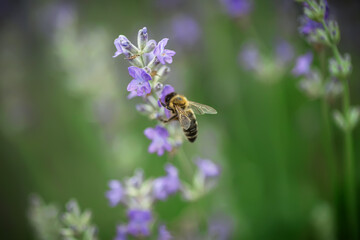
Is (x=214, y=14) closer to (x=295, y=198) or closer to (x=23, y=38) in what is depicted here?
(x=295, y=198)

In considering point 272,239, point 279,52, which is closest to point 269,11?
point 279,52

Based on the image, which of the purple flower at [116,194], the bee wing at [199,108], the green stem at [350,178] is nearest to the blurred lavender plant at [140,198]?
the purple flower at [116,194]

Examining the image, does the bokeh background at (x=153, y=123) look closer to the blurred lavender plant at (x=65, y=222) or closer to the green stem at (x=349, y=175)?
the green stem at (x=349, y=175)

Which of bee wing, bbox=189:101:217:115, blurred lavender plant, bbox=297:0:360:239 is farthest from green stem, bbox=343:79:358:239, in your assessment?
bee wing, bbox=189:101:217:115

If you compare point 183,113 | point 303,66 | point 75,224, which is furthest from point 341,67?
point 75,224

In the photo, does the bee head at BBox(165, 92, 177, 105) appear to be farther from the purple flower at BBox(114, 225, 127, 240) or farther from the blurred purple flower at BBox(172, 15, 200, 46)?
the blurred purple flower at BBox(172, 15, 200, 46)

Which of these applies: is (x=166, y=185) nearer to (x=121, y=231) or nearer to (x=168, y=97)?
(x=121, y=231)
